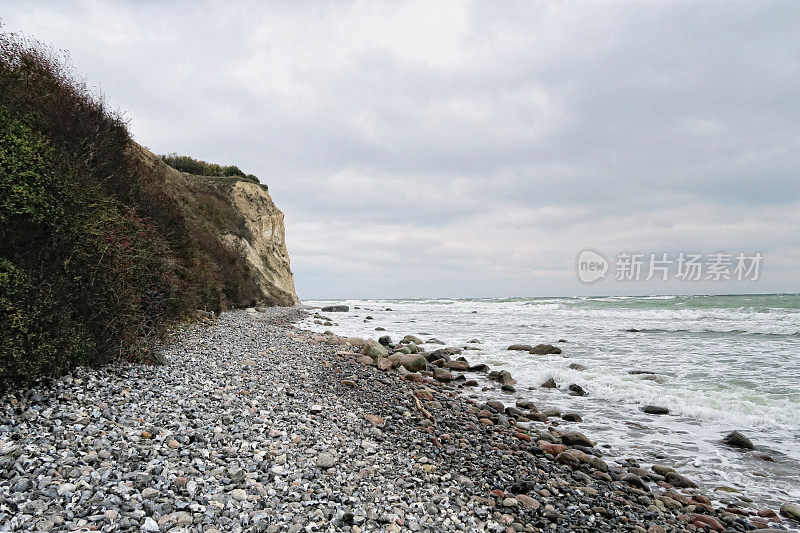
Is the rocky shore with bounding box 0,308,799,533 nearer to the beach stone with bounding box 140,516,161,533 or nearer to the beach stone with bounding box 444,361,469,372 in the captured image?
the beach stone with bounding box 140,516,161,533

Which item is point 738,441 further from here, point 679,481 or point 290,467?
point 290,467

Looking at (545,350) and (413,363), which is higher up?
(545,350)

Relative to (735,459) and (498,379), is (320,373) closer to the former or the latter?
(498,379)

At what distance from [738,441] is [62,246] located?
13.2m

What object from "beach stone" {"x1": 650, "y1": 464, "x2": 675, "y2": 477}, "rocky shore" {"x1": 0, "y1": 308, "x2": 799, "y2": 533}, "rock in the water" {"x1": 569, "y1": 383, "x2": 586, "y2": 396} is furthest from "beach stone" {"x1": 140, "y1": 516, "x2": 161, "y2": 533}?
"rock in the water" {"x1": 569, "y1": 383, "x2": 586, "y2": 396}

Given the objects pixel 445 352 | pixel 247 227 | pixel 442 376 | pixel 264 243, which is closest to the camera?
pixel 442 376

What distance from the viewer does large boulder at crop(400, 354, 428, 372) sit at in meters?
13.7

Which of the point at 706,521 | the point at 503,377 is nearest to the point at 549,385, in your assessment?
the point at 503,377

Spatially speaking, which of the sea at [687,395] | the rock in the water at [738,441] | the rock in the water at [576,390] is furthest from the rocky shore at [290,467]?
the rock in the water at [576,390]

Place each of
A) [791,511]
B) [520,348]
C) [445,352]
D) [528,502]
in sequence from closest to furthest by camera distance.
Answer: [528,502] < [791,511] < [445,352] < [520,348]

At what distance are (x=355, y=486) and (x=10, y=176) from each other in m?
6.49

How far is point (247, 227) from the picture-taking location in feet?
126

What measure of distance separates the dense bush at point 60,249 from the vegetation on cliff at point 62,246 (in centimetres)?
2

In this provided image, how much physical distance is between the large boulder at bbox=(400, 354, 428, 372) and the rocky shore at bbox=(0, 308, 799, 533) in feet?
15.4
